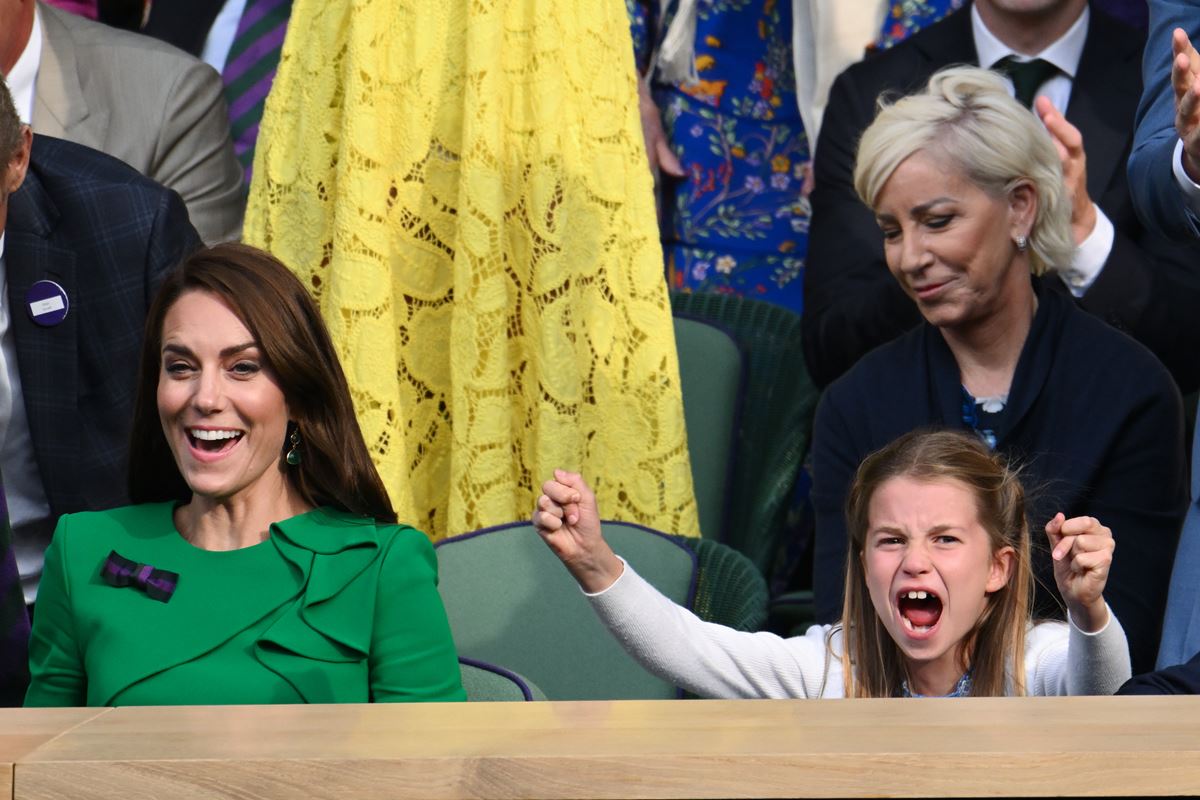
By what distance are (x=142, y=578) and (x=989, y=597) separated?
1.20 m

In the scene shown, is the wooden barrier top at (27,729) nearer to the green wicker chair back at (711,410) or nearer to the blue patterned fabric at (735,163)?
the green wicker chair back at (711,410)

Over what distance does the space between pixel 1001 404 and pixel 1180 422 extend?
1.00ft

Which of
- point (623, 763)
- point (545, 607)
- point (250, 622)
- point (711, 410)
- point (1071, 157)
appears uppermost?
point (1071, 157)

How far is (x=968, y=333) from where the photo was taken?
10.6ft

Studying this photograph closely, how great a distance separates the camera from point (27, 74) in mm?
3621

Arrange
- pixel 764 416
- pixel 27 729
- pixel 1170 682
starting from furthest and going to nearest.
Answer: pixel 764 416, pixel 1170 682, pixel 27 729

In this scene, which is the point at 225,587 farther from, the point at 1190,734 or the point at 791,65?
the point at 791,65

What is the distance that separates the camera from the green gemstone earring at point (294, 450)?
250cm

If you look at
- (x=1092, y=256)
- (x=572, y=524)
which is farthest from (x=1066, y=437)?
(x=572, y=524)

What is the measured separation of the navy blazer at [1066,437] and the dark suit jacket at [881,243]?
0.31 metres

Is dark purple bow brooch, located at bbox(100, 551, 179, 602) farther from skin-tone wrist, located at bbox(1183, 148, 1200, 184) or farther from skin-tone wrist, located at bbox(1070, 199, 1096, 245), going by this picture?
skin-tone wrist, located at bbox(1070, 199, 1096, 245)

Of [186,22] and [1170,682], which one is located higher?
[186,22]

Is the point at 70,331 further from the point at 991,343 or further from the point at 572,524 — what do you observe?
the point at 991,343

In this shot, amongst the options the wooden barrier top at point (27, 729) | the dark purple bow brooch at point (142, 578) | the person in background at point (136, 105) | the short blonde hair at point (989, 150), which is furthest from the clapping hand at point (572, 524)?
the person in background at point (136, 105)
